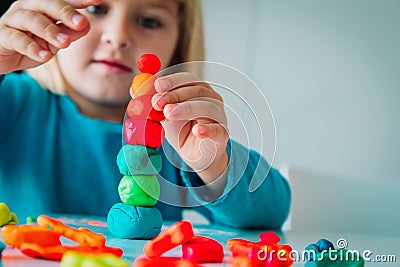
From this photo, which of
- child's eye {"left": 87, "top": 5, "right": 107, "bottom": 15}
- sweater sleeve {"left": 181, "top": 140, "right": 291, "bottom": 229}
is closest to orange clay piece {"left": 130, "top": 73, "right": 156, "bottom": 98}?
sweater sleeve {"left": 181, "top": 140, "right": 291, "bottom": 229}

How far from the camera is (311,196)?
103 cm

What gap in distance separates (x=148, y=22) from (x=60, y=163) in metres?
0.31

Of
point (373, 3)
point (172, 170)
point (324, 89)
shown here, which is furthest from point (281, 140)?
point (172, 170)

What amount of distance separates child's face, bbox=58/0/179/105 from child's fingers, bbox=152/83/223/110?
0.41m

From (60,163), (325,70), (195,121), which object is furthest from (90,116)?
(325,70)

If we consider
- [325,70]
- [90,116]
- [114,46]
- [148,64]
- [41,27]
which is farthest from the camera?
[325,70]

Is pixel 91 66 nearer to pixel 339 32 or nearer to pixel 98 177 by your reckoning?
pixel 98 177

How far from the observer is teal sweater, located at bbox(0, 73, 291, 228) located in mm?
886

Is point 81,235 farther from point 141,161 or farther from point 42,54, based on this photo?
point 42,54

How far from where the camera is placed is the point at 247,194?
78 centimetres

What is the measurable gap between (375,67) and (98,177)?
1614 mm

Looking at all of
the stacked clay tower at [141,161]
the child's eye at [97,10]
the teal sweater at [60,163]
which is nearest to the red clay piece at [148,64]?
the stacked clay tower at [141,161]

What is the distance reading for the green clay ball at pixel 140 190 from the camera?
517 mm

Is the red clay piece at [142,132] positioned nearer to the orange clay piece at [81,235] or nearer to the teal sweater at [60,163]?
the orange clay piece at [81,235]
